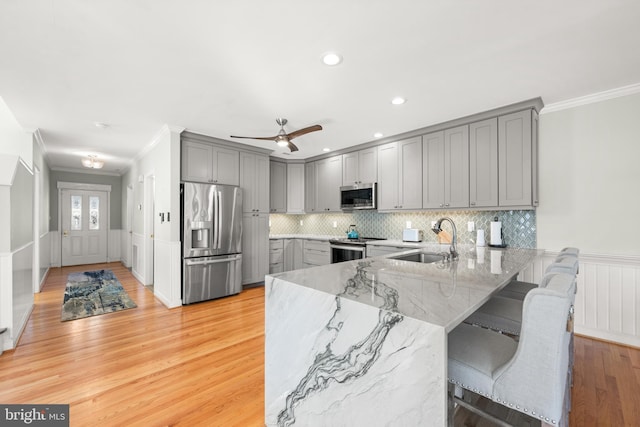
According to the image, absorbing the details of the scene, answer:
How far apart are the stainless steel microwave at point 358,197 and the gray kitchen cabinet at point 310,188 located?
29.6 inches

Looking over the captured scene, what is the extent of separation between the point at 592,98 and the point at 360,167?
9.39ft

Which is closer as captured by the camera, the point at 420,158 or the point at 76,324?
the point at 76,324

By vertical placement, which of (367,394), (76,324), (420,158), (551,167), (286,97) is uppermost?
(286,97)

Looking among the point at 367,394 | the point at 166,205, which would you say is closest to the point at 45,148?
the point at 166,205

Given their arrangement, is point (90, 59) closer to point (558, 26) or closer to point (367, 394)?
point (367, 394)

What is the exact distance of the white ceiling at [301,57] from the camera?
174 centimetres

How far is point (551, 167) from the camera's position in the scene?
3152mm

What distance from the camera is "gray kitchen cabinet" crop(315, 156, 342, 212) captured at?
17.0ft

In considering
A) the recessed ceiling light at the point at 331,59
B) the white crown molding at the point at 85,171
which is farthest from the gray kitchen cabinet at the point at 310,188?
the white crown molding at the point at 85,171

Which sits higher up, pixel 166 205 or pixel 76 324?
pixel 166 205

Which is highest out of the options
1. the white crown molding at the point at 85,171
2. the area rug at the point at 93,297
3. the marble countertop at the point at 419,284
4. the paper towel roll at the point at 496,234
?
the white crown molding at the point at 85,171

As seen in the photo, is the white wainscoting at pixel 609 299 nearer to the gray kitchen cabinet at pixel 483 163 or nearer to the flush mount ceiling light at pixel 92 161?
the gray kitchen cabinet at pixel 483 163

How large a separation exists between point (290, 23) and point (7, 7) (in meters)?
1.68

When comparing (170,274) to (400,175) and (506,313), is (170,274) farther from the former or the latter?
(506,313)
